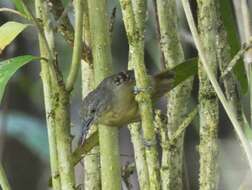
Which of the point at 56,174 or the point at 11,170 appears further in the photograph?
the point at 11,170

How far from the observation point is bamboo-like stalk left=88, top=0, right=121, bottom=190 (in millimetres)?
656

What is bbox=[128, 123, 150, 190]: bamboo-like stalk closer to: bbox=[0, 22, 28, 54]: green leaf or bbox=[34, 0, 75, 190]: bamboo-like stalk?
bbox=[34, 0, 75, 190]: bamboo-like stalk

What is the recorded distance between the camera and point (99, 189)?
2.77ft

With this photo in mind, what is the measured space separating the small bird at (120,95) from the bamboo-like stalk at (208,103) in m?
0.05

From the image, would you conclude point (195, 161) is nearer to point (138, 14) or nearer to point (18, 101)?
point (18, 101)

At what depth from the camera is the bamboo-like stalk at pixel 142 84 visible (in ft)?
1.97

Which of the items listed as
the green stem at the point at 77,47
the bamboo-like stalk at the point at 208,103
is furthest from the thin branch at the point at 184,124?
the green stem at the point at 77,47

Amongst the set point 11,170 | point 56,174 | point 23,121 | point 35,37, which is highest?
point 35,37

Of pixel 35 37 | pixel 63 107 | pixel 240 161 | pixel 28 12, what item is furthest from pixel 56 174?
pixel 35 37

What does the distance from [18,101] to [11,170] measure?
188 mm

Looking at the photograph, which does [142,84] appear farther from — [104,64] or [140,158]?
[140,158]

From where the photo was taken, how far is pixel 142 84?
60cm

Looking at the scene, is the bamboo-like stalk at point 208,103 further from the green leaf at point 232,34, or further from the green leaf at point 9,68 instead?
the green leaf at point 9,68

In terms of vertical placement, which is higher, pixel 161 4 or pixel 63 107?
pixel 161 4
